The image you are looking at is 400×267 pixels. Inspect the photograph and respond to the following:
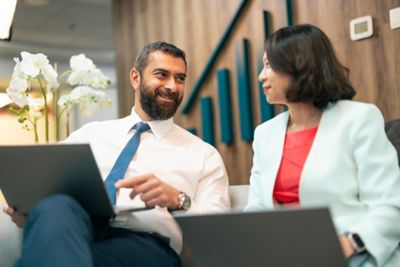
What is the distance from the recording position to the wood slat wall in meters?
2.59

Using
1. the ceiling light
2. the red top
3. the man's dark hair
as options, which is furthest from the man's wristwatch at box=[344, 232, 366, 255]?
the ceiling light

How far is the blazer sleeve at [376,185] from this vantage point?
1.30 metres

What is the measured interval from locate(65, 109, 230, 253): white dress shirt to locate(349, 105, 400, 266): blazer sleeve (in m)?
0.63

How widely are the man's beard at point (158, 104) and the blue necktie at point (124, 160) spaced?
0.07 m

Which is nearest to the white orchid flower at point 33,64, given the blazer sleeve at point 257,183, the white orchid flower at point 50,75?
the white orchid flower at point 50,75

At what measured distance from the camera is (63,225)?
1210 millimetres

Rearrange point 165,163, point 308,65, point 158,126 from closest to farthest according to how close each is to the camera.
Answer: point 308,65 → point 165,163 → point 158,126

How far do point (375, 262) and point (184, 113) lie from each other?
273cm

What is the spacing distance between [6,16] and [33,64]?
0.47 m

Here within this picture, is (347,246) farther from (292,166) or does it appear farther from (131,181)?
(131,181)

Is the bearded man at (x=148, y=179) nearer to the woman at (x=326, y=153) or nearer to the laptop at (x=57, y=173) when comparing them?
the laptop at (x=57, y=173)

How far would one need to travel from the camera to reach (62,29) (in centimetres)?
686

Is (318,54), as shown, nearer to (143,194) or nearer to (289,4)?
(143,194)

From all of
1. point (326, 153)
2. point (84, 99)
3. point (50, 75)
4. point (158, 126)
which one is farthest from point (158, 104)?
point (326, 153)
